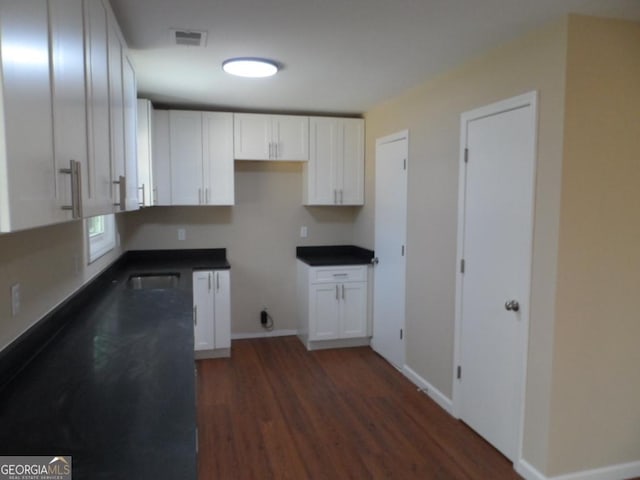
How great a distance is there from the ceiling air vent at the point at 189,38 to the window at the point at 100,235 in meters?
1.29

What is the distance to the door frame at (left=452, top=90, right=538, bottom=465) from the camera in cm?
239

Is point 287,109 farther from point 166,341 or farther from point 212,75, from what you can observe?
point 166,341

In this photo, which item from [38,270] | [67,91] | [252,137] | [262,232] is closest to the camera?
[67,91]

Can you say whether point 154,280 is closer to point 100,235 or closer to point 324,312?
point 100,235

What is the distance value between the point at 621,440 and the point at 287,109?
3.71 meters

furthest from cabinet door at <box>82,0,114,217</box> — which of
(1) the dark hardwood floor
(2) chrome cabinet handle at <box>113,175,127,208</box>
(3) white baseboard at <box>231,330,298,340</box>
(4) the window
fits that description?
(3) white baseboard at <box>231,330,298,340</box>

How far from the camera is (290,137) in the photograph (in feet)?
15.0

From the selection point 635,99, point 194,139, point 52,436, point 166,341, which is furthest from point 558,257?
point 194,139

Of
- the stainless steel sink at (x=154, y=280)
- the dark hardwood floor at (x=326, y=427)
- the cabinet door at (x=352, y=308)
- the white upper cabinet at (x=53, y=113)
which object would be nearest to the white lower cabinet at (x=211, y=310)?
the dark hardwood floor at (x=326, y=427)

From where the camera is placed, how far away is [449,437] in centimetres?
291

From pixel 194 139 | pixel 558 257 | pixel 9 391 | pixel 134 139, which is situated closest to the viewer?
pixel 9 391

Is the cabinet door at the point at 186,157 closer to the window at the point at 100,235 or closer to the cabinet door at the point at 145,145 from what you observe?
the cabinet door at the point at 145,145

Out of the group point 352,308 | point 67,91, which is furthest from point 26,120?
point 352,308

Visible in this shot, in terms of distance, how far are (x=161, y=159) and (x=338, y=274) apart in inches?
79.6
